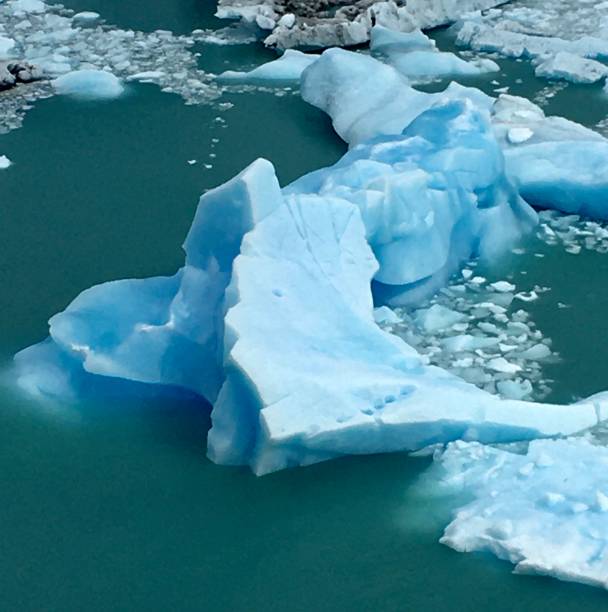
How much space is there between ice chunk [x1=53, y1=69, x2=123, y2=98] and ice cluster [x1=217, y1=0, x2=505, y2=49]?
0.85 m

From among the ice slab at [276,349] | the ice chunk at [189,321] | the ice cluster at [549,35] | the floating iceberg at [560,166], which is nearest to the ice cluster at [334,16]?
the ice cluster at [549,35]

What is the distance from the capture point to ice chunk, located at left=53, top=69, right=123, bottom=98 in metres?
5.50

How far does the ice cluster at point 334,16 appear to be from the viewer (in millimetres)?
5922

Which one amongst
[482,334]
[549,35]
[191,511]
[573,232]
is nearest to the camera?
[191,511]

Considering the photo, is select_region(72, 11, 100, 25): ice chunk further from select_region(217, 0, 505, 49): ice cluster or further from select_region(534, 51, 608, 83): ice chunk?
select_region(534, 51, 608, 83): ice chunk

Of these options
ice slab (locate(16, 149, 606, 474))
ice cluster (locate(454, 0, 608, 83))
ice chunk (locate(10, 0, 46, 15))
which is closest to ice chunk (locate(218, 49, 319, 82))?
ice cluster (locate(454, 0, 608, 83))

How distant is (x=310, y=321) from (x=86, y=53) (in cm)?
338

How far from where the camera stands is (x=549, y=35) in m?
5.92

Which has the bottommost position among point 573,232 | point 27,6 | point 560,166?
point 27,6

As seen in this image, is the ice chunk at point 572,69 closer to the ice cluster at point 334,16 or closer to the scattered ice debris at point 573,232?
the ice cluster at point 334,16

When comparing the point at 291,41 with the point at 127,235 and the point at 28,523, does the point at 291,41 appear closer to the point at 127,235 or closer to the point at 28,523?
the point at 127,235

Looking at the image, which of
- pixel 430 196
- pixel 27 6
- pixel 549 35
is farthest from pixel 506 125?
pixel 27 6

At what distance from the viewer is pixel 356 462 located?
2.91 meters

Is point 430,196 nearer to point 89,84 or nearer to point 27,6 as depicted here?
point 89,84
